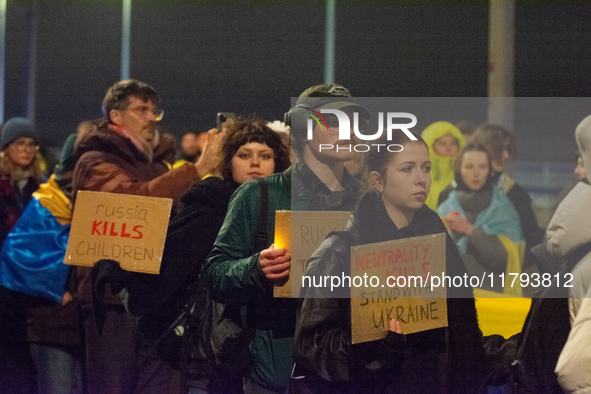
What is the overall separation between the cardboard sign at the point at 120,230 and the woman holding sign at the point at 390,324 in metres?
1.06

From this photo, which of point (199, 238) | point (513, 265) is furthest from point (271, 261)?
point (513, 265)

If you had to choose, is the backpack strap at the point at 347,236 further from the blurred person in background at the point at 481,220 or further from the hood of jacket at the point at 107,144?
the hood of jacket at the point at 107,144

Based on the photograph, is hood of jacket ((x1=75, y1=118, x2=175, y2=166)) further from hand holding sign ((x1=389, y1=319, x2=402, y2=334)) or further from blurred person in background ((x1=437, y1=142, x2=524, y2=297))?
hand holding sign ((x1=389, y1=319, x2=402, y2=334))

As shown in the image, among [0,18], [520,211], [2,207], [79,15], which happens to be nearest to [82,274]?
[2,207]

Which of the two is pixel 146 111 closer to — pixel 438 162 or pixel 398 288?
pixel 438 162

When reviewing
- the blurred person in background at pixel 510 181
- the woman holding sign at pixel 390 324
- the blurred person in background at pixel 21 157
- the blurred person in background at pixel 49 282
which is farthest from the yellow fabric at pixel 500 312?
the blurred person in background at pixel 21 157

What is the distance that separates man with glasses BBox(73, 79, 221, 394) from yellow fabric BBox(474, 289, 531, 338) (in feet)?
4.13

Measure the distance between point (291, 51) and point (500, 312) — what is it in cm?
151

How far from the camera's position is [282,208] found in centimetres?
265

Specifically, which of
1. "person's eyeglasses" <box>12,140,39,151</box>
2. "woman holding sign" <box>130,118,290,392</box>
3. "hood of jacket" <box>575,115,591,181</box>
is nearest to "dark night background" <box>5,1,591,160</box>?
"hood of jacket" <box>575,115,591,181</box>

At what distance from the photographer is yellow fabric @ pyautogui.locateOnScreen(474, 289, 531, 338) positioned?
2.65 metres

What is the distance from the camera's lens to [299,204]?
263cm

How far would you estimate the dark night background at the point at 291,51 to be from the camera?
10.0ft

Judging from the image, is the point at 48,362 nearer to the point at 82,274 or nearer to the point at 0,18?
the point at 82,274
